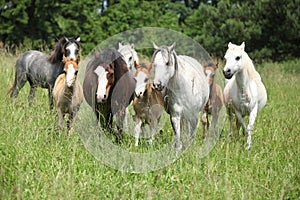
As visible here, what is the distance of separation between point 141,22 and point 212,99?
17226mm

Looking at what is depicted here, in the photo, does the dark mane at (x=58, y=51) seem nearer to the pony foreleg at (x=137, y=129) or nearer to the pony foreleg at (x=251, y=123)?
the pony foreleg at (x=137, y=129)

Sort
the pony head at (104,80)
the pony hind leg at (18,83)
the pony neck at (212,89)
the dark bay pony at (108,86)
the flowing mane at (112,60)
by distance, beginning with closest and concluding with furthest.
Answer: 1. the pony head at (104,80)
2. the dark bay pony at (108,86)
3. the flowing mane at (112,60)
4. the pony neck at (212,89)
5. the pony hind leg at (18,83)

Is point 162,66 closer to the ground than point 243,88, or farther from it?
farther from it

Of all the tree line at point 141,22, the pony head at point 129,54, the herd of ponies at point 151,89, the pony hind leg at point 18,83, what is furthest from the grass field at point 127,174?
the tree line at point 141,22

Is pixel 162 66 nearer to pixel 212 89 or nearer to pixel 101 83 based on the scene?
pixel 101 83

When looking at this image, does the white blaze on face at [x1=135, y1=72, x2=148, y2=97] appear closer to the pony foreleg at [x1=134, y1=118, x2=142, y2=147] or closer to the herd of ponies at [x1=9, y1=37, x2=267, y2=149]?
the herd of ponies at [x1=9, y1=37, x2=267, y2=149]

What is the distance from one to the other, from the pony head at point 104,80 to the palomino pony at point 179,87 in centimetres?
56

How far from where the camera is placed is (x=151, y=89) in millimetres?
5742

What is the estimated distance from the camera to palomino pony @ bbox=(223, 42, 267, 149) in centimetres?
586

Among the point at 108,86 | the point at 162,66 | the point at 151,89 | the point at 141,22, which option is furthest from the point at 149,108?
the point at 141,22

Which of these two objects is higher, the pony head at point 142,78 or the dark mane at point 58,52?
the dark mane at point 58,52

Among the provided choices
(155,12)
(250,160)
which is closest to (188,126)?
(250,160)

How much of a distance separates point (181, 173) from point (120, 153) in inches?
32.5

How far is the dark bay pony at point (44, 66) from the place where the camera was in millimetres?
6047
